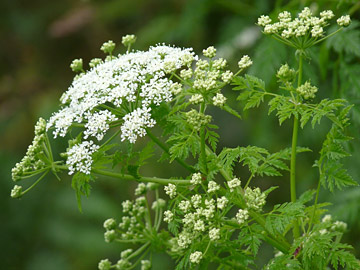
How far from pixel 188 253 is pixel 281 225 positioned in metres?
0.47

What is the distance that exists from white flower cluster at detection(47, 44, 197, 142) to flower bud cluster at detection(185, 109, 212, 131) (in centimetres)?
18

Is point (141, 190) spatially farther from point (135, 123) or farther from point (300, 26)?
point (300, 26)

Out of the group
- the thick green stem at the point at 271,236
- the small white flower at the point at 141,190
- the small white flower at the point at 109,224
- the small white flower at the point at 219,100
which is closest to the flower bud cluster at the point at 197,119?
the small white flower at the point at 219,100

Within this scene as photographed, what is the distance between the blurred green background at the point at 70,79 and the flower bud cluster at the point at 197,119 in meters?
1.53

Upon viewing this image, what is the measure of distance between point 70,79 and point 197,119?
7446 mm

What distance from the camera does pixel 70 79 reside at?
951cm

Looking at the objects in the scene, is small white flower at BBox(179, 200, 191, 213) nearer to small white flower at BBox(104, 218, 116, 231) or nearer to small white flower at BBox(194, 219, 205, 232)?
small white flower at BBox(194, 219, 205, 232)

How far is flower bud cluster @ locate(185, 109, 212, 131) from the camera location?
244 centimetres

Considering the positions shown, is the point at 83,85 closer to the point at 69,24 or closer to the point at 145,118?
the point at 145,118

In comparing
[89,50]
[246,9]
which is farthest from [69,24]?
[246,9]

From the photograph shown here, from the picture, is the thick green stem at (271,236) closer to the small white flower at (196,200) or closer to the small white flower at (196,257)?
the small white flower at (196,200)

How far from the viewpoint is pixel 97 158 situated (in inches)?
99.5

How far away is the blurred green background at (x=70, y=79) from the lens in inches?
176

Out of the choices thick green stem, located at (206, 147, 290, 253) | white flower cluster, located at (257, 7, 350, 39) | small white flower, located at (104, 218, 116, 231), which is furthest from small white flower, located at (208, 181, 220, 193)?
small white flower, located at (104, 218, 116, 231)
